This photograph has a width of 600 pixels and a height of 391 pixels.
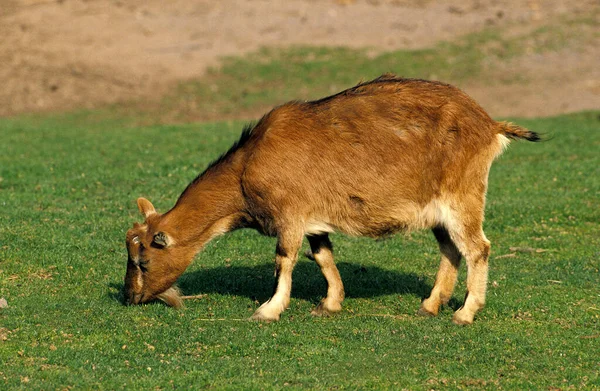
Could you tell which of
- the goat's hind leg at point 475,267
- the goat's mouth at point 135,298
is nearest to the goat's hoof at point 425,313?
the goat's hind leg at point 475,267

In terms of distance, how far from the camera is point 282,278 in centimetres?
909

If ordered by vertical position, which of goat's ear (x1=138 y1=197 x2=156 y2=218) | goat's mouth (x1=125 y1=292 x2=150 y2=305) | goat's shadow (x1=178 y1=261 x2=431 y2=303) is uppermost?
goat's ear (x1=138 y1=197 x2=156 y2=218)

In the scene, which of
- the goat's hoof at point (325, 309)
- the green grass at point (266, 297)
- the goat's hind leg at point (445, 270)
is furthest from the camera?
the goat's hind leg at point (445, 270)

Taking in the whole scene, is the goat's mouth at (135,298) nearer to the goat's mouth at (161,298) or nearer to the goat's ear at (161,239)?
the goat's mouth at (161,298)

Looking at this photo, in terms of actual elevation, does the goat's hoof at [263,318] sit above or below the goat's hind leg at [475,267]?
below

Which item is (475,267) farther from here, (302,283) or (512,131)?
(302,283)

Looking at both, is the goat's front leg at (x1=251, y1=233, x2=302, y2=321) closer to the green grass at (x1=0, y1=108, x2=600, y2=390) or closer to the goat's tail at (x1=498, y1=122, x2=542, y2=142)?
the green grass at (x1=0, y1=108, x2=600, y2=390)

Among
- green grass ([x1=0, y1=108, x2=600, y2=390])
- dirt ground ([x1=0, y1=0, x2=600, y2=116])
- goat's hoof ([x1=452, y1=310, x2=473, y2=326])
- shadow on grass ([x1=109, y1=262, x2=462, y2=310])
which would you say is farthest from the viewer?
dirt ground ([x1=0, y1=0, x2=600, y2=116])

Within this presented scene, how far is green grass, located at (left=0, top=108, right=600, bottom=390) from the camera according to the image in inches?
299

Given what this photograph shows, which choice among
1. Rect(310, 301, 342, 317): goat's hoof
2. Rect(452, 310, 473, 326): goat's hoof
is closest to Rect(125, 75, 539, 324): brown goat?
Rect(452, 310, 473, 326): goat's hoof

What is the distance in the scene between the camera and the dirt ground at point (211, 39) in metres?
23.3

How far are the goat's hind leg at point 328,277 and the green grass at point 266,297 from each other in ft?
0.52

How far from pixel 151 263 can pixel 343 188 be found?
1909mm

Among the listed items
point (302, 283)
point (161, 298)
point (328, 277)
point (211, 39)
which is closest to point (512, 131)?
point (328, 277)
